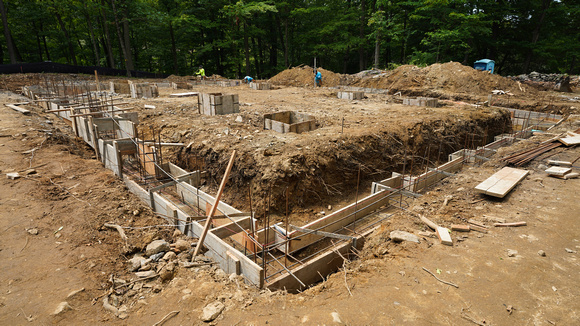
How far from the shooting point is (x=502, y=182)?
6.45 meters

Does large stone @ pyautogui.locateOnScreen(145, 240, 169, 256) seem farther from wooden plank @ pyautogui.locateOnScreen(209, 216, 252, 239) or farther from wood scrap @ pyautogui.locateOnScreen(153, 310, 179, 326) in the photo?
wood scrap @ pyautogui.locateOnScreen(153, 310, 179, 326)

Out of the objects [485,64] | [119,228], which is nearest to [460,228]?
[119,228]

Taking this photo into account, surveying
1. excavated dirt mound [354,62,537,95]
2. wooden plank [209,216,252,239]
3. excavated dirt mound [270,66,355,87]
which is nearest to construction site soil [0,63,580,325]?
wooden plank [209,216,252,239]

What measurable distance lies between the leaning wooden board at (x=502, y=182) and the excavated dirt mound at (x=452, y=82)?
12063 millimetres

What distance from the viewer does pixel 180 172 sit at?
8.21 m

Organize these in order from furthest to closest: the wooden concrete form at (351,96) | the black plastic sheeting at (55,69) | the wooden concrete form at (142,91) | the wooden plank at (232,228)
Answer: the black plastic sheeting at (55,69) < the wooden concrete form at (351,96) < the wooden concrete form at (142,91) < the wooden plank at (232,228)

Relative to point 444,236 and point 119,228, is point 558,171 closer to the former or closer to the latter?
point 444,236

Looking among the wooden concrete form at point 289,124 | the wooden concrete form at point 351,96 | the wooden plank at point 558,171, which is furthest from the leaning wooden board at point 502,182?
the wooden concrete form at point 351,96

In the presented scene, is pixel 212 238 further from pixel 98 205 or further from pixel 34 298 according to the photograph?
pixel 98 205

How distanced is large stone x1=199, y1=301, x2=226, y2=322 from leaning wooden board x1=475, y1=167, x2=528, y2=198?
5617 millimetres

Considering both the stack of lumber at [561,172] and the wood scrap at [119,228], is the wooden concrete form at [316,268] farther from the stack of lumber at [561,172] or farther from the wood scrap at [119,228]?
the stack of lumber at [561,172]

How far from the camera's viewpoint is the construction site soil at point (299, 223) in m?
3.52

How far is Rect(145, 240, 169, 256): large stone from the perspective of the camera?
4.92 m

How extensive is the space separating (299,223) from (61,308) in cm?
452
